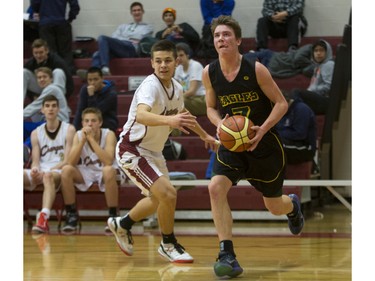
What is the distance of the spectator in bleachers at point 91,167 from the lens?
26.0 feet

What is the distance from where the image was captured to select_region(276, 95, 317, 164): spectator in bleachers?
8359 millimetres

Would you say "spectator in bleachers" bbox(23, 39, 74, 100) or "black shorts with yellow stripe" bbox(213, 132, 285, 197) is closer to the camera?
"black shorts with yellow stripe" bbox(213, 132, 285, 197)

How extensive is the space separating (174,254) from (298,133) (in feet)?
10.8

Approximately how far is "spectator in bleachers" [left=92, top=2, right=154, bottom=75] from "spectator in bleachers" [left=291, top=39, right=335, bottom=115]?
2.59 m

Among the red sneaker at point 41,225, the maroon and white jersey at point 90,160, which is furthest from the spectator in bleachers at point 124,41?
the red sneaker at point 41,225

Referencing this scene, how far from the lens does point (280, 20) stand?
1045cm

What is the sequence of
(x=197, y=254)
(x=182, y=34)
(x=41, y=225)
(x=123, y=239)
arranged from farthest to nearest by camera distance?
(x=182, y=34) → (x=41, y=225) → (x=197, y=254) → (x=123, y=239)

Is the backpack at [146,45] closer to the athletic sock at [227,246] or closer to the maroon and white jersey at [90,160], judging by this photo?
the maroon and white jersey at [90,160]

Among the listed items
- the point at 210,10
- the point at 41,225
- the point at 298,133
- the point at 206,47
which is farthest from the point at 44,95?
the point at 298,133

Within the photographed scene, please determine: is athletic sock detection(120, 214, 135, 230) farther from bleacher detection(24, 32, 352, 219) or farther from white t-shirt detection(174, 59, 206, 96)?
white t-shirt detection(174, 59, 206, 96)

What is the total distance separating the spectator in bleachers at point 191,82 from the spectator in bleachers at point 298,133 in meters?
1.17

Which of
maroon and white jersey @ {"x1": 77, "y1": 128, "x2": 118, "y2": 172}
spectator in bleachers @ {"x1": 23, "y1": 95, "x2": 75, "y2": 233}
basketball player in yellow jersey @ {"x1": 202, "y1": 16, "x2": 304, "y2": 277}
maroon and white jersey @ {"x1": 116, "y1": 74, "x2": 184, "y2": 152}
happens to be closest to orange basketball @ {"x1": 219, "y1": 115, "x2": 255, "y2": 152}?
basketball player in yellow jersey @ {"x1": 202, "y1": 16, "x2": 304, "y2": 277}

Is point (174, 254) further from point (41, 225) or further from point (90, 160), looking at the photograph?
point (90, 160)
